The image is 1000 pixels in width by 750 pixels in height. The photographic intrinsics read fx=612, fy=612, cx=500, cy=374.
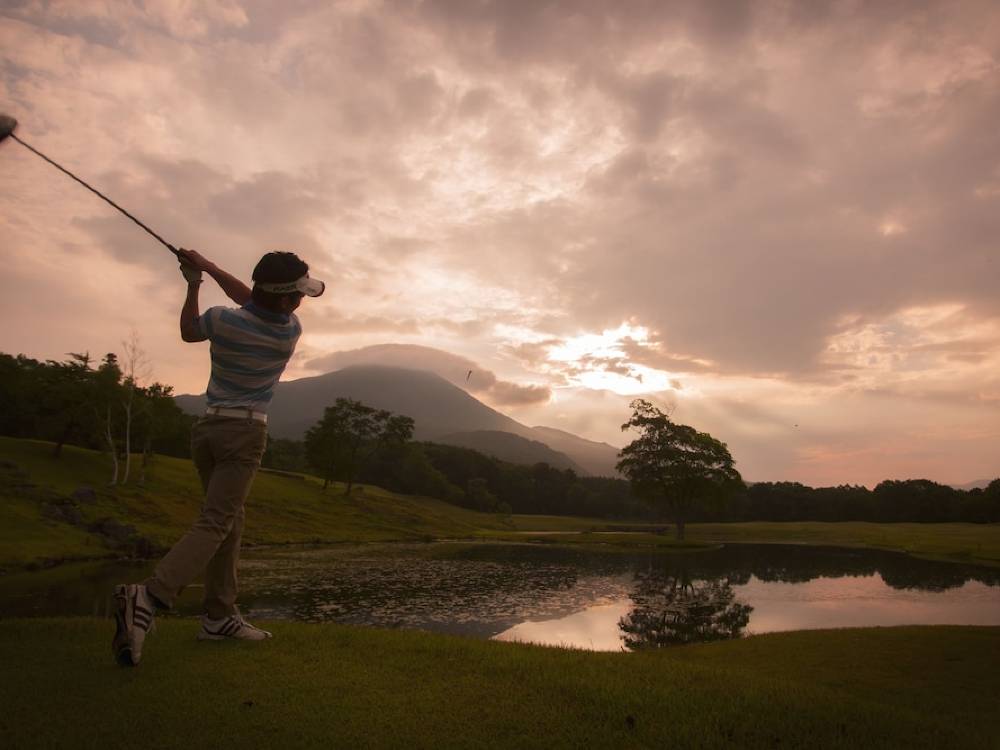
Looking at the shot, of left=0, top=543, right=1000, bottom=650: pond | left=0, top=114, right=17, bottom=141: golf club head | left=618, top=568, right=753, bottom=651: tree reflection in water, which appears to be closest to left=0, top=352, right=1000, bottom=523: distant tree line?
left=0, top=543, right=1000, bottom=650: pond

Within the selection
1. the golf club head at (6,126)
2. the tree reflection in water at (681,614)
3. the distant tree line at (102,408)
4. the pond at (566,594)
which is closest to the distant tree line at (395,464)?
the distant tree line at (102,408)

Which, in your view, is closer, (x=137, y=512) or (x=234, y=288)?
(x=234, y=288)

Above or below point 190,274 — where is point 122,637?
below

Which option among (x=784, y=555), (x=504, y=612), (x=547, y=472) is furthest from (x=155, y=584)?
(x=547, y=472)

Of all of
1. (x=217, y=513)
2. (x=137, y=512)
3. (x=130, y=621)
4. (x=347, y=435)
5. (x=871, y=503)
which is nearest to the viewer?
(x=130, y=621)

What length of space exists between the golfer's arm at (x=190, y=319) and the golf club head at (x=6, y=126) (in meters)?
2.62

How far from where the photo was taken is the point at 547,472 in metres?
142

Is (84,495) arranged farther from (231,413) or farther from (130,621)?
(130,621)

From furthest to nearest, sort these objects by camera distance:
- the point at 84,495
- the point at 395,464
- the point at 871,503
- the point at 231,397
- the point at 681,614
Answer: the point at 395,464 < the point at 871,503 < the point at 84,495 < the point at 681,614 < the point at 231,397

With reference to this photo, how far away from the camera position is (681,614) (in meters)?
23.0

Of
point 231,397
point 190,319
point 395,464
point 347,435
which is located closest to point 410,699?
point 231,397

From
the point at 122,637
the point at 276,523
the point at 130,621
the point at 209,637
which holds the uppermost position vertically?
the point at 130,621

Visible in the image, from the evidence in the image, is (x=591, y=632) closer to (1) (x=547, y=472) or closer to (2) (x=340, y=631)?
(2) (x=340, y=631)

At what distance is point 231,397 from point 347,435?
78833mm
